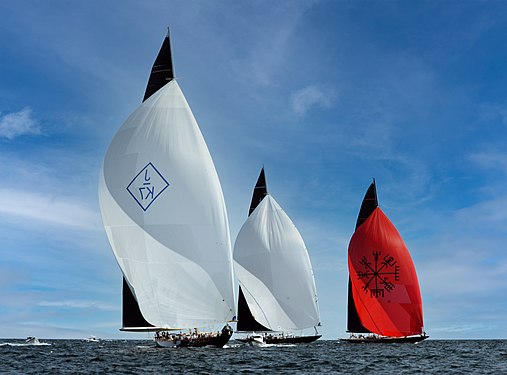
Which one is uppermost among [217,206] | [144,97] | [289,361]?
[144,97]

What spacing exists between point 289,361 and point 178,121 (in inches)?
729

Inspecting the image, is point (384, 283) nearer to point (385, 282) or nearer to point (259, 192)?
point (385, 282)

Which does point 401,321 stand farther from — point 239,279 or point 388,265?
point 239,279

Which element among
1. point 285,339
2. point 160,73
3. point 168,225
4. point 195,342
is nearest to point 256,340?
point 285,339

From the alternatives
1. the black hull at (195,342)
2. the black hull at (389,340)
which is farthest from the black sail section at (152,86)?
the black hull at (389,340)

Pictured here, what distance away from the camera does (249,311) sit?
7231cm

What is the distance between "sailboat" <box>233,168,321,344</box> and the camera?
67500 millimetres

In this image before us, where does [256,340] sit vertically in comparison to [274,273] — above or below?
below

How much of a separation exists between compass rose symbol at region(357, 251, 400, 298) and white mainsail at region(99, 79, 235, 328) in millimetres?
26372

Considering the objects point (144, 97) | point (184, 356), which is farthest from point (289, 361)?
point (144, 97)

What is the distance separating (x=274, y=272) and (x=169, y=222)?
25.9 m

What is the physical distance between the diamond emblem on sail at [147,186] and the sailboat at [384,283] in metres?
30.6

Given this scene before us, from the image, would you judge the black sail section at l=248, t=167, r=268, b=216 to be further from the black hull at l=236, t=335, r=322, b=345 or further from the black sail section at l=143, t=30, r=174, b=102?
the black sail section at l=143, t=30, r=174, b=102

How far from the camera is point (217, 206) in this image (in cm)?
4516
